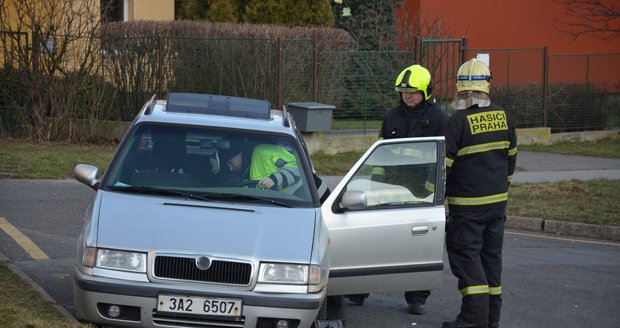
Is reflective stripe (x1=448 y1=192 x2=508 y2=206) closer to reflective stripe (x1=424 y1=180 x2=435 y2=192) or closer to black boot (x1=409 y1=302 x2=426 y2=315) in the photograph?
reflective stripe (x1=424 y1=180 x2=435 y2=192)

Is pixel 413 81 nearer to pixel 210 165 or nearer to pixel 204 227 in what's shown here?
pixel 210 165

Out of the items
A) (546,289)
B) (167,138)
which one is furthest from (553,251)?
(167,138)

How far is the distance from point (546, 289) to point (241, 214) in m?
3.80

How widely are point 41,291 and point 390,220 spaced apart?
8.79 ft

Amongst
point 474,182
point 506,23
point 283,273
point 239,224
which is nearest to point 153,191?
point 239,224

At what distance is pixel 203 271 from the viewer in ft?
19.4

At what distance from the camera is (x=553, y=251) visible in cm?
1105

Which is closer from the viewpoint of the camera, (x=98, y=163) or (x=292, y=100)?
(x=98, y=163)

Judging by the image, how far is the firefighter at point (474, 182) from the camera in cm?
727

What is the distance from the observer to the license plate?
584cm

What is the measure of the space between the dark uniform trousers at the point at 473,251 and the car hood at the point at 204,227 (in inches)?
51.2

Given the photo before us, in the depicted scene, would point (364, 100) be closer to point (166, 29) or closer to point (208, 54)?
point (208, 54)

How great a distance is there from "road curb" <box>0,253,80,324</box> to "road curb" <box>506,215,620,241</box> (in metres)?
6.58

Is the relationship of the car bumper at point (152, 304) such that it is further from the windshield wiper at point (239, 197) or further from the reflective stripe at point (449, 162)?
the reflective stripe at point (449, 162)
